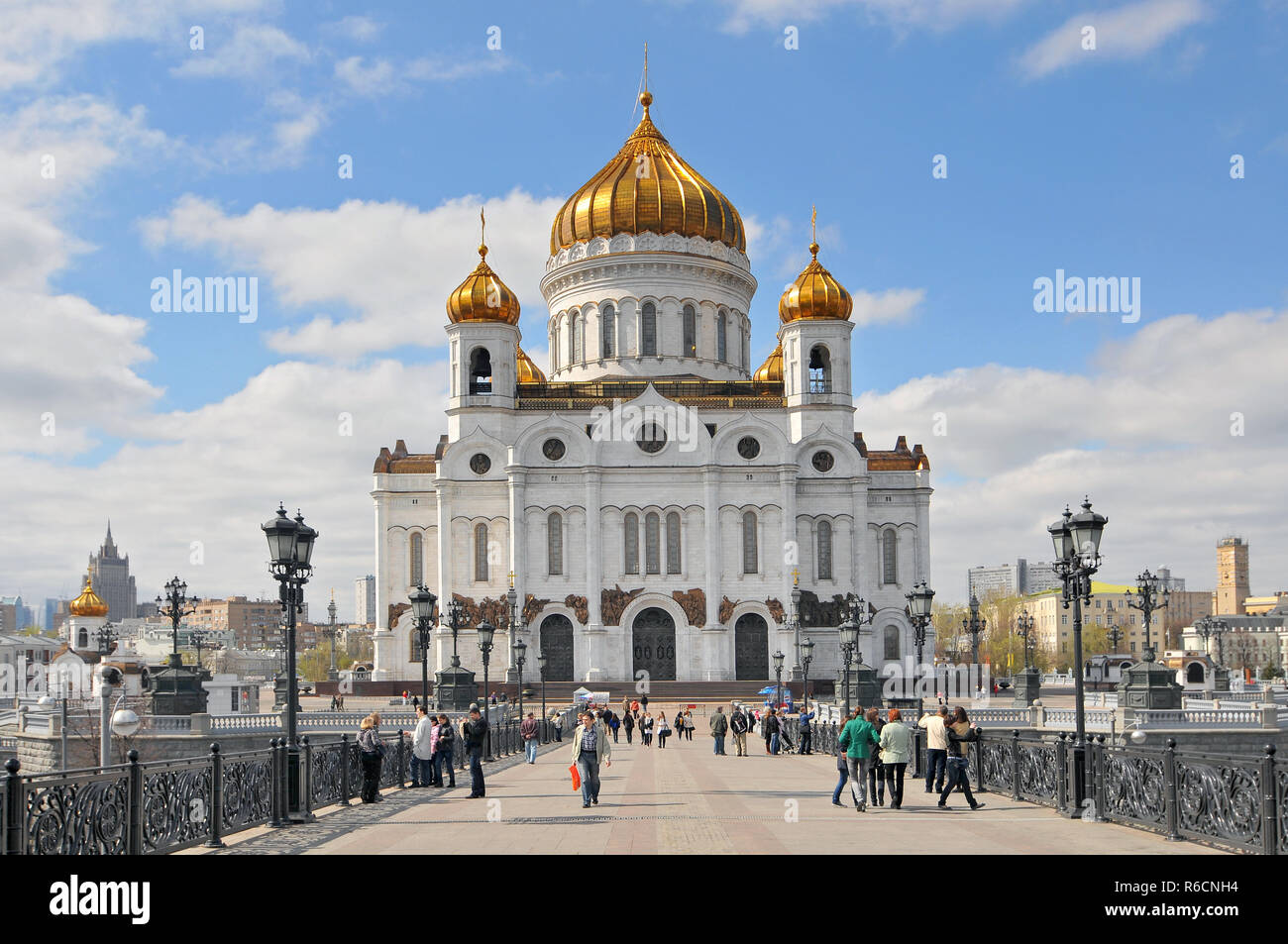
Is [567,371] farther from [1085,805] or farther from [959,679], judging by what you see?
[1085,805]

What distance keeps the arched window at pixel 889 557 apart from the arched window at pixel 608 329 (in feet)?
54.0

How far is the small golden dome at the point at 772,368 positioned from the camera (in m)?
67.8

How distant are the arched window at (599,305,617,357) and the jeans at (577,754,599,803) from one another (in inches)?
1908

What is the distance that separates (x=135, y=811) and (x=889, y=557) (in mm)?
53631

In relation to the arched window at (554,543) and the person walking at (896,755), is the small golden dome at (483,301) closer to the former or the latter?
the arched window at (554,543)

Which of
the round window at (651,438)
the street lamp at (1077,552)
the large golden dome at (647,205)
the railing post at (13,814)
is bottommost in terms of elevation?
the railing post at (13,814)

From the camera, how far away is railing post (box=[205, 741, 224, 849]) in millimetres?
13000

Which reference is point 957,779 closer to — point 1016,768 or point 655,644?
point 1016,768

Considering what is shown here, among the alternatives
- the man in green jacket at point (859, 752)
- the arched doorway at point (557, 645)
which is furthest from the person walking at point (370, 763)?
the arched doorway at point (557, 645)

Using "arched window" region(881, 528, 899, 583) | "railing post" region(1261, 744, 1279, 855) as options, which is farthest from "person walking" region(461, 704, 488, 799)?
"arched window" region(881, 528, 899, 583)

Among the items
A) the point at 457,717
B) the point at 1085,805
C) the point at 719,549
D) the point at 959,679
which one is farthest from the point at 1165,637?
the point at 1085,805

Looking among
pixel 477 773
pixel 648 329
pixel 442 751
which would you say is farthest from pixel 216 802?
pixel 648 329

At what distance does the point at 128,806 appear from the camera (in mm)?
11367

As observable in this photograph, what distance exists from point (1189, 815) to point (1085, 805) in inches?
91.8
